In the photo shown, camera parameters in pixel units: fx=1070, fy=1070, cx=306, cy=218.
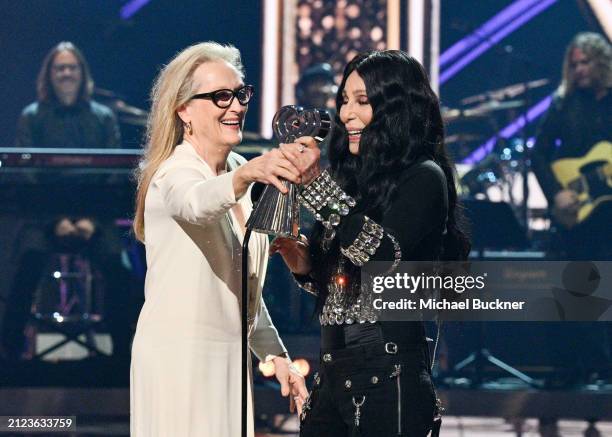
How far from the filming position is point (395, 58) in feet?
8.61

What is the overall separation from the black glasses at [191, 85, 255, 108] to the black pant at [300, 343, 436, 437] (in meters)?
0.67

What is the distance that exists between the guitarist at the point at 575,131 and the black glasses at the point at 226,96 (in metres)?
4.02

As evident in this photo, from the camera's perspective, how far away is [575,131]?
21.2 ft

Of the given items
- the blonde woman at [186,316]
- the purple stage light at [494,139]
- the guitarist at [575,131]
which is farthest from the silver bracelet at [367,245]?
the purple stage light at [494,139]

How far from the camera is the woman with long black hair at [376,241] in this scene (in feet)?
8.13

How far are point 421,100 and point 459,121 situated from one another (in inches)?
180

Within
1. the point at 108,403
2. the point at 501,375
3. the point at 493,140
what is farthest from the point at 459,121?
the point at 108,403

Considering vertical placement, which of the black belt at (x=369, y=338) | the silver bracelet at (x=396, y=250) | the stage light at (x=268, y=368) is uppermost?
the silver bracelet at (x=396, y=250)

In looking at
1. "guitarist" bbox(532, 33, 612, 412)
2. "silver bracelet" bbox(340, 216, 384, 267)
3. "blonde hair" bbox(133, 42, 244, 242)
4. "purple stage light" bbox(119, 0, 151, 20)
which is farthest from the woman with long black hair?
"purple stage light" bbox(119, 0, 151, 20)

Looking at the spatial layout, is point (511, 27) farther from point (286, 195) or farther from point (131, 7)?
point (286, 195)

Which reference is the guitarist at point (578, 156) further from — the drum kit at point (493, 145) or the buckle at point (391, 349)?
the buckle at point (391, 349)

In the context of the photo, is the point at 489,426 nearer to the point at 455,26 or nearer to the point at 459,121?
the point at 459,121

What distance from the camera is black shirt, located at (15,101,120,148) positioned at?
6.66m

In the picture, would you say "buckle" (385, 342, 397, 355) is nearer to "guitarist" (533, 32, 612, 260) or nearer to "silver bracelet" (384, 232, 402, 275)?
"silver bracelet" (384, 232, 402, 275)
